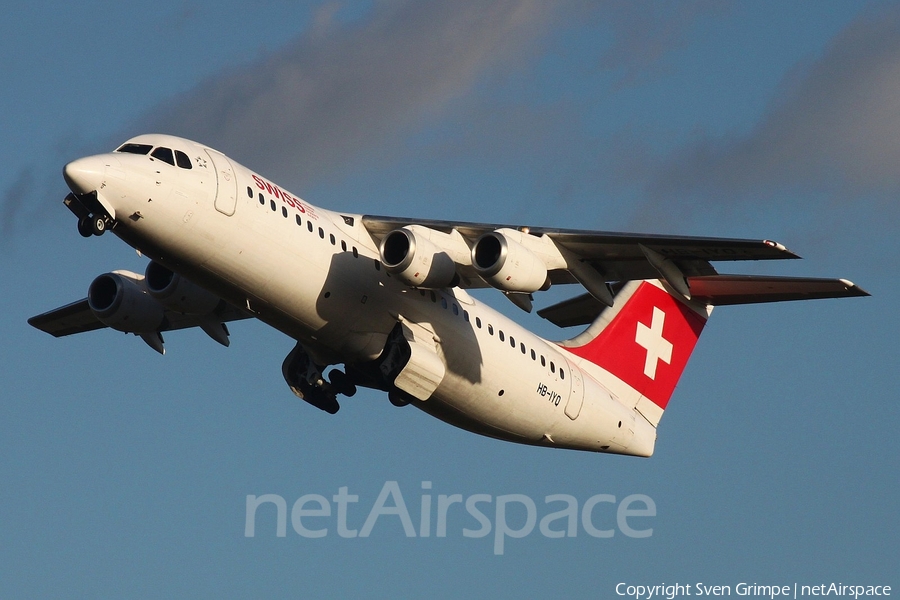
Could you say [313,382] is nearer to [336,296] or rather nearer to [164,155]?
[336,296]

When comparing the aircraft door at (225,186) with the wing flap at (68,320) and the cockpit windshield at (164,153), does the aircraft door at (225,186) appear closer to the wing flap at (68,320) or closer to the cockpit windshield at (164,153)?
the cockpit windshield at (164,153)

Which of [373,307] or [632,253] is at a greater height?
[632,253]

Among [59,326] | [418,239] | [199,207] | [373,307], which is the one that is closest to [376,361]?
[373,307]

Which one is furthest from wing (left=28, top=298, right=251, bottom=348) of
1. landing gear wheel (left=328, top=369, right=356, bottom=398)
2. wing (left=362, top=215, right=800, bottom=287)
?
wing (left=362, top=215, right=800, bottom=287)

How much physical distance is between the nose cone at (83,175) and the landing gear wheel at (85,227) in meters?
0.42

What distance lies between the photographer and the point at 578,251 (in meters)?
18.0

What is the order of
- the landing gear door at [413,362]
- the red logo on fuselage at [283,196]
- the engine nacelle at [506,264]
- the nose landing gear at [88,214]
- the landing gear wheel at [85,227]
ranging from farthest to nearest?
the landing gear door at [413,362]
the red logo on fuselage at [283,196]
the engine nacelle at [506,264]
the landing gear wheel at [85,227]
the nose landing gear at [88,214]

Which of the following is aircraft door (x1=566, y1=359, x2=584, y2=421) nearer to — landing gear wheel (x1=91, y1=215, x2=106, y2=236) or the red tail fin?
the red tail fin

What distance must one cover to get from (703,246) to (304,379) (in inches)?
231

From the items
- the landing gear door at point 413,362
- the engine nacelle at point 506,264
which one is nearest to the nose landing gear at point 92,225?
the landing gear door at point 413,362

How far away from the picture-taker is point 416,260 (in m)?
16.8

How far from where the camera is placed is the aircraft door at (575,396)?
1983 centimetres

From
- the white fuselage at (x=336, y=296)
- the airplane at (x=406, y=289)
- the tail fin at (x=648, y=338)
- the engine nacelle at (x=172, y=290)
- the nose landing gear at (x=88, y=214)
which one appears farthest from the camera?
the tail fin at (x=648, y=338)

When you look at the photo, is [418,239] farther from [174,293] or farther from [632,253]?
[174,293]
